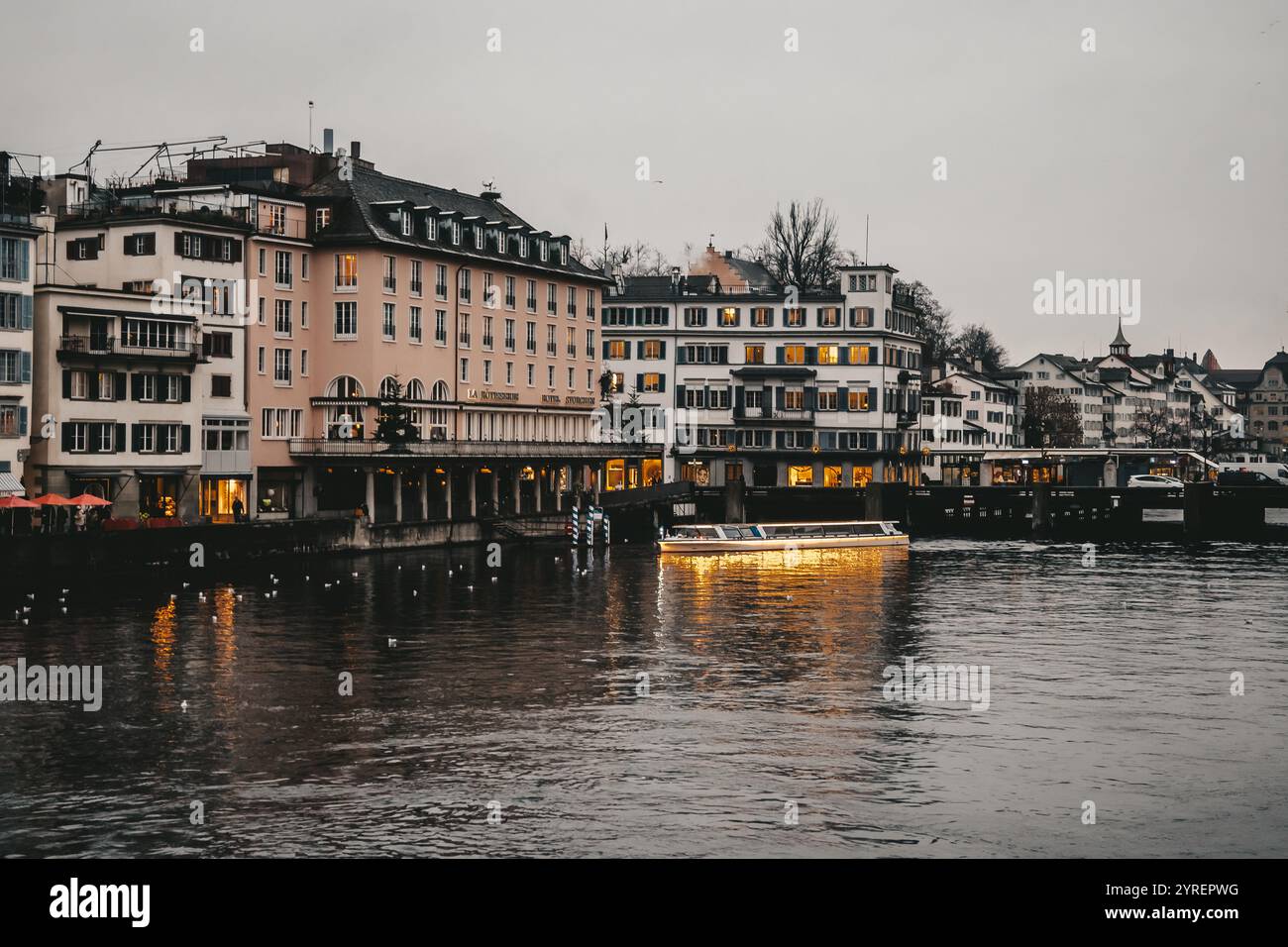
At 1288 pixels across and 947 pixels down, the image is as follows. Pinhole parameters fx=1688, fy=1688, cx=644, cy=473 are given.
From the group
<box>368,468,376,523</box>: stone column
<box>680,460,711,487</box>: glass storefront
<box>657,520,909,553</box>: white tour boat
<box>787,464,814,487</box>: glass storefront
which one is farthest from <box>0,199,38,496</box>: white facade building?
<box>787,464,814,487</box>: glass storefront

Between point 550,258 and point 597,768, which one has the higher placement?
point 550,258

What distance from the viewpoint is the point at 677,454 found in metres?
152

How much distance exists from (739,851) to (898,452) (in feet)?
417

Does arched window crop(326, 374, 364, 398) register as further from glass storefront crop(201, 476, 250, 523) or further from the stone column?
glass storefront crop(201, 476, 250, 523)

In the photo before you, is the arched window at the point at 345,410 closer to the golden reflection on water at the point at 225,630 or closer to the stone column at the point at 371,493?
the stone column at the point at 371,493

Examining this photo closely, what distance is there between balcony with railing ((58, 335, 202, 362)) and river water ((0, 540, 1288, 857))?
17.6 meters

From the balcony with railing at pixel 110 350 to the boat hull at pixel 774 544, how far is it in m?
30.9

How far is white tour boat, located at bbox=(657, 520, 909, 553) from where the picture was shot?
105312 millimetres

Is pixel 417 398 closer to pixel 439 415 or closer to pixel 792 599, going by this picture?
pixel 439 415

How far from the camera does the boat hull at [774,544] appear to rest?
4109 inches
